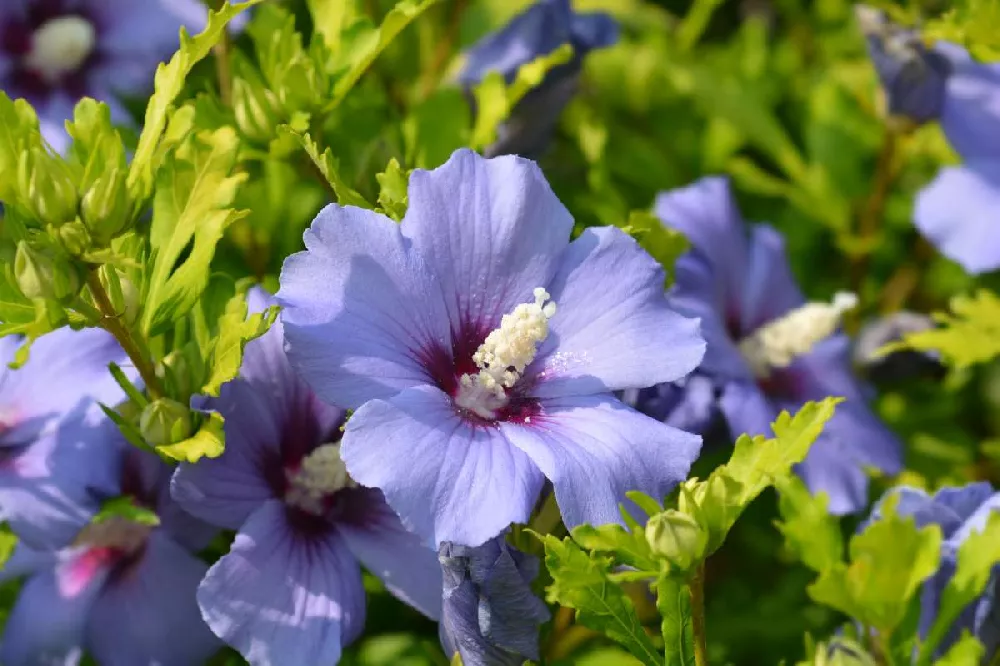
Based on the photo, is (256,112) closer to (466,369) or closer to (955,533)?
(466,369)

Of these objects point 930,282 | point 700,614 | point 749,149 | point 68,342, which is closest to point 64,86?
point 68,342

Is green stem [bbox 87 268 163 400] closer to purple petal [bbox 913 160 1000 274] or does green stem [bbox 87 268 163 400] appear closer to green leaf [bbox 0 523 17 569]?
green leaf [bbox 0 523 17 569]

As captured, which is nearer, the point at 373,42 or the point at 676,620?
the point at 676,620

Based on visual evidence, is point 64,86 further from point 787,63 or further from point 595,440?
point 787,63

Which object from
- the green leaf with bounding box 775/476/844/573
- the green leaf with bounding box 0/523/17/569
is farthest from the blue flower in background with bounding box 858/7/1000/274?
the green leaf with bounding box 0/523/17/569

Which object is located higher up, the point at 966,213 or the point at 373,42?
the point at 373,42

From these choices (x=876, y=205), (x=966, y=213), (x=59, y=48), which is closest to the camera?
(x=59, y=48)

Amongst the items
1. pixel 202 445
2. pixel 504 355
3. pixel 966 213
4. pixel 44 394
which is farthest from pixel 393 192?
pixel 966 213
